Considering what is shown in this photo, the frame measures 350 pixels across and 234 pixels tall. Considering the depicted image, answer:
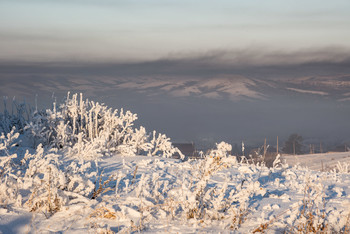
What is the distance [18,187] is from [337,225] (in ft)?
13.1

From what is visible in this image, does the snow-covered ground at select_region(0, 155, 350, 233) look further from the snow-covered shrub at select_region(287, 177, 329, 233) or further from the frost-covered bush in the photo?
the frost-covered bush

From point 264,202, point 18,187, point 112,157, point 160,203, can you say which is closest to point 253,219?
point 264,202

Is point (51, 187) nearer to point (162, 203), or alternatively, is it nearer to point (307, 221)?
point (162, 203)

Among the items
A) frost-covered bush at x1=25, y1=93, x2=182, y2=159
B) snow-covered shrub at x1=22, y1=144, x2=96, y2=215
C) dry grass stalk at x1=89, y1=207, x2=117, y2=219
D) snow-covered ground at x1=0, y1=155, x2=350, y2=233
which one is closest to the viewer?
snow-covered ground at x1=0, y1=155, x2=350, y2=233

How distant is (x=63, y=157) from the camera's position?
8.27 meters

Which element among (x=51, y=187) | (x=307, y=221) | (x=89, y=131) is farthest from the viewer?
(x=89, y=131)

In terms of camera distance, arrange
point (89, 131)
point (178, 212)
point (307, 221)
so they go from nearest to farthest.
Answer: point (307, 221), point (178, 212), point (89, 131)

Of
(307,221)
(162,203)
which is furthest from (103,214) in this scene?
(307,221)

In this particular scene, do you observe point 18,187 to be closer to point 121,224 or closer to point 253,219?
point 121,224

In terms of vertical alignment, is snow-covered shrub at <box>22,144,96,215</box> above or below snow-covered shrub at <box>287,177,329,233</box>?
above

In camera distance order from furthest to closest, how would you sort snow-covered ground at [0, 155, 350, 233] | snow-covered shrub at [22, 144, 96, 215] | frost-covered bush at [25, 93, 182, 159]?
frost-covered bush at [25, 93, 182, 159], snow-covered shrub at [22, 144, 96, 215], snow-covered ground at [0, 155, 350, 233]

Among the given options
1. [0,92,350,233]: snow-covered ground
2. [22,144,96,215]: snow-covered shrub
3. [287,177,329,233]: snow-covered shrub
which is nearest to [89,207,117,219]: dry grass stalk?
[0,92,350,233]: snow-covered ground

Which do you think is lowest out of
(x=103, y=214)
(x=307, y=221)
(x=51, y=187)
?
(x=307, y=221)

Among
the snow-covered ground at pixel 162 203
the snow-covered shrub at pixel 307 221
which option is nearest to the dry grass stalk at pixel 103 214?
the snow-covered ground at pixel 162 203
